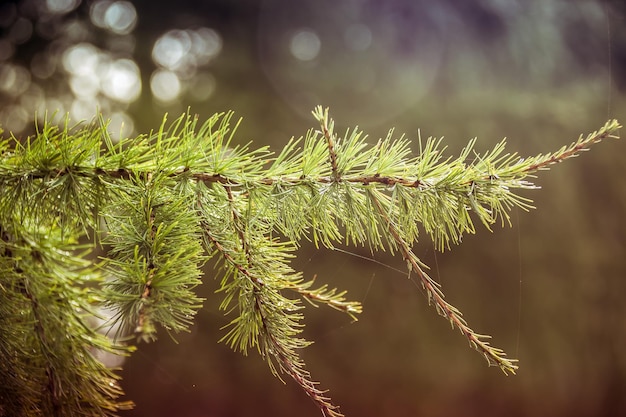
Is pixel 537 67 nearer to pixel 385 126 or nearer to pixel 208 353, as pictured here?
pixel 385 126

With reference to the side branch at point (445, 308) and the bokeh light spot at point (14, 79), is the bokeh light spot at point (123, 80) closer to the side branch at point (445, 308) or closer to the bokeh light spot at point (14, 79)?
the bokeh light spot at point (14, 79)

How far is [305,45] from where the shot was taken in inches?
74.3

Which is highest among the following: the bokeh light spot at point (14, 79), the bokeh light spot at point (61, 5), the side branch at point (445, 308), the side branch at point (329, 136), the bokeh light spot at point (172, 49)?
the bokeh light spot at point (172, 49)

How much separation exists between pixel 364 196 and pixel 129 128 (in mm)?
1590

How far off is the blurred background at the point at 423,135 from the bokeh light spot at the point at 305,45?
0.01m

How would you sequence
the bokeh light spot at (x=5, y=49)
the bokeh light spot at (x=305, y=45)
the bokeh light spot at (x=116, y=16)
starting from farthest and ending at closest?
the bokeh light spot at (x=305, y=45) < the bokeh light spot at (x=116, y=16) < the bokeh light spot at (x=5, y=49)

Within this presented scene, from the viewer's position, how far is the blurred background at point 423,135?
5.48ft

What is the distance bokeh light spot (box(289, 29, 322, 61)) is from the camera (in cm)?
187

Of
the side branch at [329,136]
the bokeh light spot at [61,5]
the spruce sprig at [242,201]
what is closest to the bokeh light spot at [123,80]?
the bokeh light spot at [61,5]

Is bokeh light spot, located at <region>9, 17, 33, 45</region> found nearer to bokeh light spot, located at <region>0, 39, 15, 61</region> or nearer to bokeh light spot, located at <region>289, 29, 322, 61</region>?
bokeh light spot, located at <region>0, 39, 15, 61</region>

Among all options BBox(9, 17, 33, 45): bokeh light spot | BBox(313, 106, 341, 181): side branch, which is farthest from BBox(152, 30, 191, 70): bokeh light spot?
BBox(313, 106, 341, 181): side branch

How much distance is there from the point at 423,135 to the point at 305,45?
2.05ft

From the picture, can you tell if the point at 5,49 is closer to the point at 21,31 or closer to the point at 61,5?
the point at 21,31

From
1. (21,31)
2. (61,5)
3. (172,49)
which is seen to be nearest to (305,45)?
(172,49)
